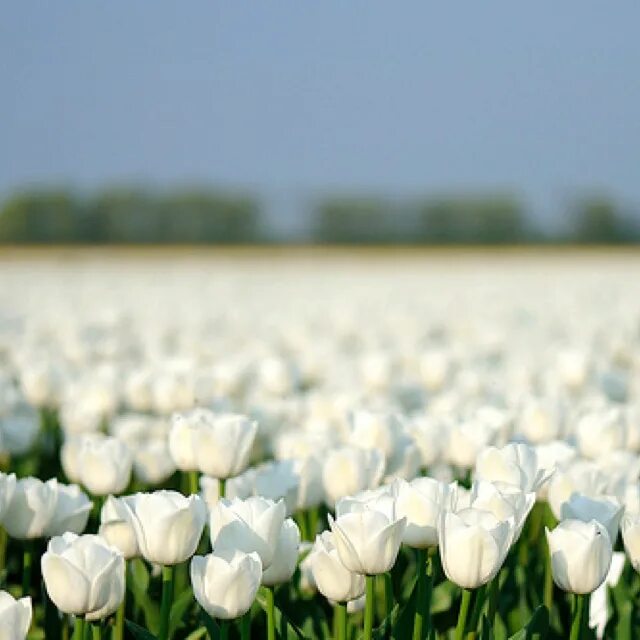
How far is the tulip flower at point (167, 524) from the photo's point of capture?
1636mm

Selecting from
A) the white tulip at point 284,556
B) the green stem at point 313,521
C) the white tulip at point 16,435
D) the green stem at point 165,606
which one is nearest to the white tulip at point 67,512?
the green stem at point 165,606

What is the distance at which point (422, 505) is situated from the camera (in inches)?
68.1

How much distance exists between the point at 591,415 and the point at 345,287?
11.4m

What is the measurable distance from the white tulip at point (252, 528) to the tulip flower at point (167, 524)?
0.13 ft

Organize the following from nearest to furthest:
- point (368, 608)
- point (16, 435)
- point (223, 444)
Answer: point (368, 608), point (223, 444), point (16, 435)

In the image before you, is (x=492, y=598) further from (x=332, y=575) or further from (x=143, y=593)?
(x=143, y=593)

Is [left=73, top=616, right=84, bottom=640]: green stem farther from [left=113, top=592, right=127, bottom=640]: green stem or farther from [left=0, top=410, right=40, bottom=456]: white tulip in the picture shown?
[left=0, top=410, right=40, bottom=456]: white tulip

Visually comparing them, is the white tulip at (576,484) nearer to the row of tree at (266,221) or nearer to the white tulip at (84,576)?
the white tulip at (84,576)

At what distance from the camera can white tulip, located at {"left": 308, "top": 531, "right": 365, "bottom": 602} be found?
1686 millimetres

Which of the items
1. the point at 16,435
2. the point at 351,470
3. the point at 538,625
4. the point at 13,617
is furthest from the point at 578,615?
the point at 16,435

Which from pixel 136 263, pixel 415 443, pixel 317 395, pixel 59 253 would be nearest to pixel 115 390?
pixel 317 395

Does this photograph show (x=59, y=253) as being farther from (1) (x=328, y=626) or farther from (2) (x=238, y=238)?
(1) (x=328, y=626)

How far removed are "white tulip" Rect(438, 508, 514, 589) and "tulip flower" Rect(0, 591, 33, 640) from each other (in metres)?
0.55

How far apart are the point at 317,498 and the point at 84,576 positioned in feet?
2.67
